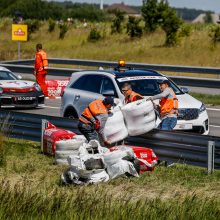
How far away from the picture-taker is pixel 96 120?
52.9 feet

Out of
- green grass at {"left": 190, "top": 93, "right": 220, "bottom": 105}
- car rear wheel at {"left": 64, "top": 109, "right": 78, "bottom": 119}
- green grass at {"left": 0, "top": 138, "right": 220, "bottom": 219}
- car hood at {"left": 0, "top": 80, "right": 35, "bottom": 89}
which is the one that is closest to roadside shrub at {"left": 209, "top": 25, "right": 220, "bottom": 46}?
green grass at {"left": 190, "top": 93, "right": 220, "bottom": 105}

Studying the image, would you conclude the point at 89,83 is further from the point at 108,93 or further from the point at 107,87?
the point at 108,93

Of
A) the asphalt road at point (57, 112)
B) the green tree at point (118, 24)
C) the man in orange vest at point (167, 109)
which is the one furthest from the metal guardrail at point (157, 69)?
the green tree at point (118, 24)

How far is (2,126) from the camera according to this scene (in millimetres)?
17312

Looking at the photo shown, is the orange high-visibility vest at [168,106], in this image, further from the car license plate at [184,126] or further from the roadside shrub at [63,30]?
the roadside shrub at [63,30]

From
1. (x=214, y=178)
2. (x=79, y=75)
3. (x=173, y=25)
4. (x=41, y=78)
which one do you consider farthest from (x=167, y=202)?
(x=173, y=25)

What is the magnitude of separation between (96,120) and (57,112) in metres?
10.5

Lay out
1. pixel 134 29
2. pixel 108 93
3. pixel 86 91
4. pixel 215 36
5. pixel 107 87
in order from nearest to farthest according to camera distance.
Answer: pixel 108 93, pixel 107 87, pixel 86 91, pixel 215 36, pixel 134 29

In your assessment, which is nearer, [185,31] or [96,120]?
[96,120]

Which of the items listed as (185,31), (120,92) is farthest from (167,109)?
(185,31)

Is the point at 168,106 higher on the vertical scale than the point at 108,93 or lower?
higher

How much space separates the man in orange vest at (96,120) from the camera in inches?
632

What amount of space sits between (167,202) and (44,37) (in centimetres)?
5890

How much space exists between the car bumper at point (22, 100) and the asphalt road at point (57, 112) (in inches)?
9.2
